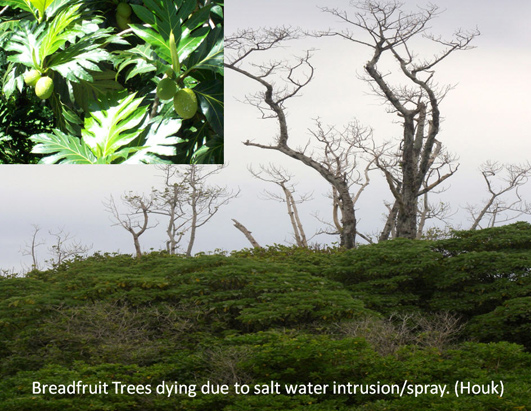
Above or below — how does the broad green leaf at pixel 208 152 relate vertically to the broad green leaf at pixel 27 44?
below

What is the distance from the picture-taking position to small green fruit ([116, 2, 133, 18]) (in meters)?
3.79

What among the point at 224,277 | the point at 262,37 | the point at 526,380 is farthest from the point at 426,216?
the point at 526,380

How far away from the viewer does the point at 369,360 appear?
428 cm

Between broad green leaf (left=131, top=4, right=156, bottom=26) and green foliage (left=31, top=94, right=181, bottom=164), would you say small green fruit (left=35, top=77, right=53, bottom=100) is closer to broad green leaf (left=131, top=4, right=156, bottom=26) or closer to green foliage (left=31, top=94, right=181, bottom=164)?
green foliage (left=31, top=94, right=181, bottom=164)

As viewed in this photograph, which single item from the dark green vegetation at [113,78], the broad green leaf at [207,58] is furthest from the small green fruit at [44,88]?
the broad green leaf at [207,58]

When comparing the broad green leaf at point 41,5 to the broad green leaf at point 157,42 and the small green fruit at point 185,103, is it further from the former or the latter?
the small green fruit at point 185,103

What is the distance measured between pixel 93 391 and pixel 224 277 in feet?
6.88

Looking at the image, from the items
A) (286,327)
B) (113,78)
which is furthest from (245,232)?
(113,78)

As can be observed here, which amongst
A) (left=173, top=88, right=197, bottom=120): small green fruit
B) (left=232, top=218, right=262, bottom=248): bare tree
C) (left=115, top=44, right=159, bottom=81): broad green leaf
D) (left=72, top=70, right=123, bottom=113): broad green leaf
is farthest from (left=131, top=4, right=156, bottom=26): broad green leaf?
(left=232, top=218, right=262, bottom=248): bare tree

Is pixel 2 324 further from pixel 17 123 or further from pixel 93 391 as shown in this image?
pixel 17 123

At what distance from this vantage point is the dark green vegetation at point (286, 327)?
4.11 meters

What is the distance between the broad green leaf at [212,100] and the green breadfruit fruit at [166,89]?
0.62 feet

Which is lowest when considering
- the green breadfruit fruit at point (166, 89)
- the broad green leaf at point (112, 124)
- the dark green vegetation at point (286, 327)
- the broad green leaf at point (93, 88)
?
the dark green vegetation at point (286, 327)

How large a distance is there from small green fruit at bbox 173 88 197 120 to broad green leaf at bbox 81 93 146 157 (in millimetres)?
295
